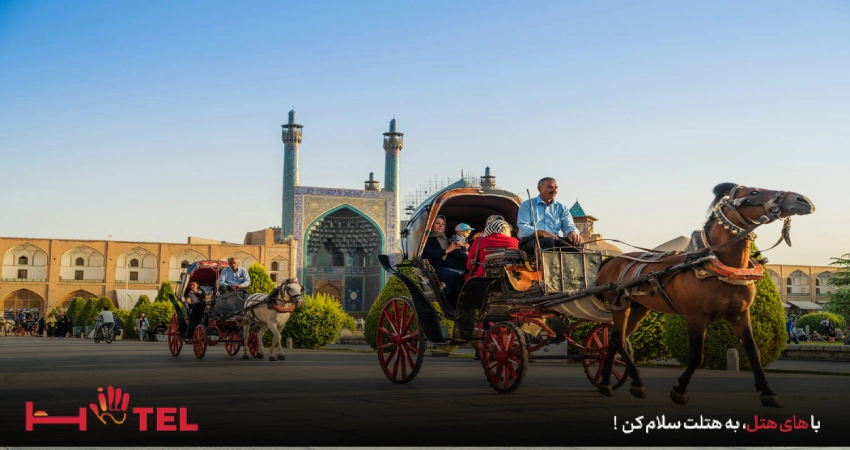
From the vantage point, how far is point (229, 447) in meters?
3.58

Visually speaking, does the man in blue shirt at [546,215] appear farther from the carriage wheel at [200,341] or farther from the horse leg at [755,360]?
the carriage wheel at [200,341]

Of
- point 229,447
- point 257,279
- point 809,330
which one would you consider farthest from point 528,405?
point 809,330

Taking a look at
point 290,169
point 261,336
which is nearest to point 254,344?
point 261,336

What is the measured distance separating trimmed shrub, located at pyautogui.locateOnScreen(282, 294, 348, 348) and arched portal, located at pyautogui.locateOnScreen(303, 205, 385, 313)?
27.5m

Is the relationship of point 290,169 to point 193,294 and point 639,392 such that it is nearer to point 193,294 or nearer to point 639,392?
point 193,294

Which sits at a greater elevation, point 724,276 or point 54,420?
point 724,276

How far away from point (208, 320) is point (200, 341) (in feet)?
1.40

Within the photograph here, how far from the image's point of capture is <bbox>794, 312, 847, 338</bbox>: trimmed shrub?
32.1 metres

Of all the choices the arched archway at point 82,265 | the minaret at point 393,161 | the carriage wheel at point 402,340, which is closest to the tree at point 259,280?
the carriage wheel at point 402,340

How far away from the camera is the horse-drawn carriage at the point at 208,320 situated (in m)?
12.1

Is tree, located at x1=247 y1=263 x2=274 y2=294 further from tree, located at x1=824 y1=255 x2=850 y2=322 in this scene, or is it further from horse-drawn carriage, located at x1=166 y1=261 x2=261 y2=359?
tree, located at x1=824 y1=255 x2=850 y2=322

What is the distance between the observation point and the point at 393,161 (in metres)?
47.9

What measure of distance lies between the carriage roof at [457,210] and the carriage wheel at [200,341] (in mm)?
5214

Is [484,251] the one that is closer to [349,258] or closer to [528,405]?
[528,405]
